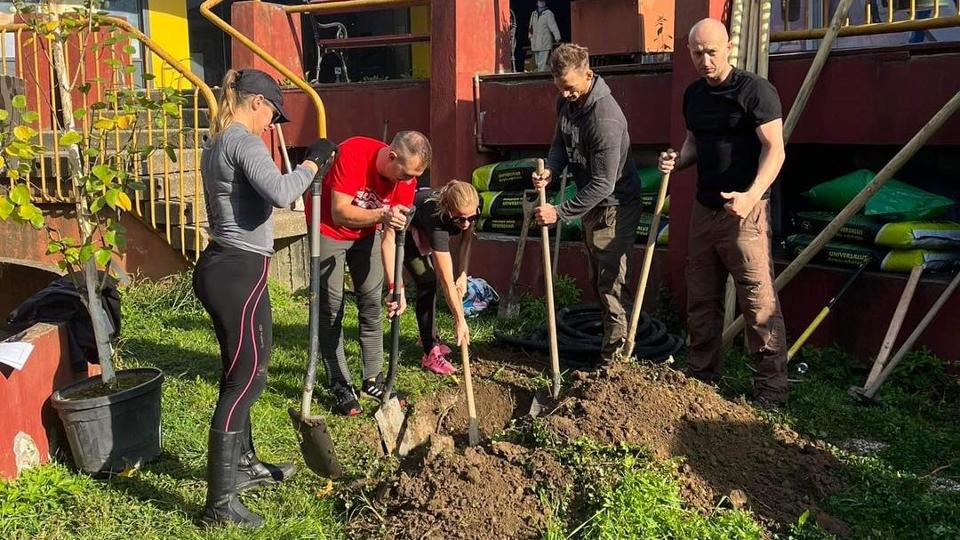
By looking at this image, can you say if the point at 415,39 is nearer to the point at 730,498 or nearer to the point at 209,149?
the point at 209,149

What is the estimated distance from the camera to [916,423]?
15.7 feet

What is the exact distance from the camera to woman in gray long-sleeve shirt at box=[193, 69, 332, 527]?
3521mm

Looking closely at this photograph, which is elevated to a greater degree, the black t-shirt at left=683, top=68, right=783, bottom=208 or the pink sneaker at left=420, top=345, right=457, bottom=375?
the black t-shirt at left=683, top=68, right=783, bottom=208

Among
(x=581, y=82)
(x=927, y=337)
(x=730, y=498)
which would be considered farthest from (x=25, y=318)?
(x=927, y=337)

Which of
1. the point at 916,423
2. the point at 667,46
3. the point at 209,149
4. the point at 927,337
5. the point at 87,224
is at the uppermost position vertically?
the point at 667,46

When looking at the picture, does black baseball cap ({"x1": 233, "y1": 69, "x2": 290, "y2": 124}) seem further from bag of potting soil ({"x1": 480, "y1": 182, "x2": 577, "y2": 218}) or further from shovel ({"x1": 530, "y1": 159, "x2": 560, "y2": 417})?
bag of potting soil ({"x1": 480, "y1": 182, "x2": 577, "y2": 218})

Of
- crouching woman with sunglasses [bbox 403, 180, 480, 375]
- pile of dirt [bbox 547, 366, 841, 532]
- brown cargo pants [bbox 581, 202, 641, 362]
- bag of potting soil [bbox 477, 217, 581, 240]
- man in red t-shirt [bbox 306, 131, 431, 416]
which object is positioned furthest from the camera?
bag of potting soil [bbox 477, 217, 581, 240]

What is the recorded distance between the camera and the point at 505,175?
743cm

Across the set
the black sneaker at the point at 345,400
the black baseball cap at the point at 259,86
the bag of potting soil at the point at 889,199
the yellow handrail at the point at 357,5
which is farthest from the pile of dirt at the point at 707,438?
the yellow handrail at the point at 357,5

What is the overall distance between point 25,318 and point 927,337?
521 cm

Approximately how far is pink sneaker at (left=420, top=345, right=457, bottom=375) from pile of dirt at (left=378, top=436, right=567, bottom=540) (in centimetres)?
169

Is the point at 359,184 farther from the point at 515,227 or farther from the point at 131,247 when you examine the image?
the point at 131,247

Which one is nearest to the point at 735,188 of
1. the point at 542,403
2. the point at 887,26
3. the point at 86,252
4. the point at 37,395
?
the point at 542,403

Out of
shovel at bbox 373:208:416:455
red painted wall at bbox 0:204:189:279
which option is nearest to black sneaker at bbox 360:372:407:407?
shovel at bbox 373:208:416:455
